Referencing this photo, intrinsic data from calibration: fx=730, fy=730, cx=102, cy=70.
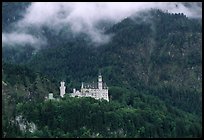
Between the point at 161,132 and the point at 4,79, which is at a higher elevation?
the point at 4,79

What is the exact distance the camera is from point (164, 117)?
624 feet

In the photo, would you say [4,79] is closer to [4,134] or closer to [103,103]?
[103,103]

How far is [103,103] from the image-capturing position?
18862cm

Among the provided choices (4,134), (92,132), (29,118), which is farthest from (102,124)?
(4,134)

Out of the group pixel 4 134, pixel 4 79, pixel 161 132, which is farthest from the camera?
pixel 4 79

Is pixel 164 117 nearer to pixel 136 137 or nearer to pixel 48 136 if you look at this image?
pixel 136 137

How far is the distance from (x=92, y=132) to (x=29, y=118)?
49.8 feet

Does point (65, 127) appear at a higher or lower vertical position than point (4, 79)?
lower

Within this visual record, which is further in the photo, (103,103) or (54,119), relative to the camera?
(103,103)

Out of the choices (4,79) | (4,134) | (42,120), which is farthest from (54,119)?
(4,79)

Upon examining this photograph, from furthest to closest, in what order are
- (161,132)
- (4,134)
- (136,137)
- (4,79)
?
(4,79)
(161,132)
(136,137)
(4,134)

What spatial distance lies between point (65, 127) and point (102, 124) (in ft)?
33.0

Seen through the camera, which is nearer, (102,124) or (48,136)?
(48,136)

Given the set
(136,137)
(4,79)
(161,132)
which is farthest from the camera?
(4,79)
